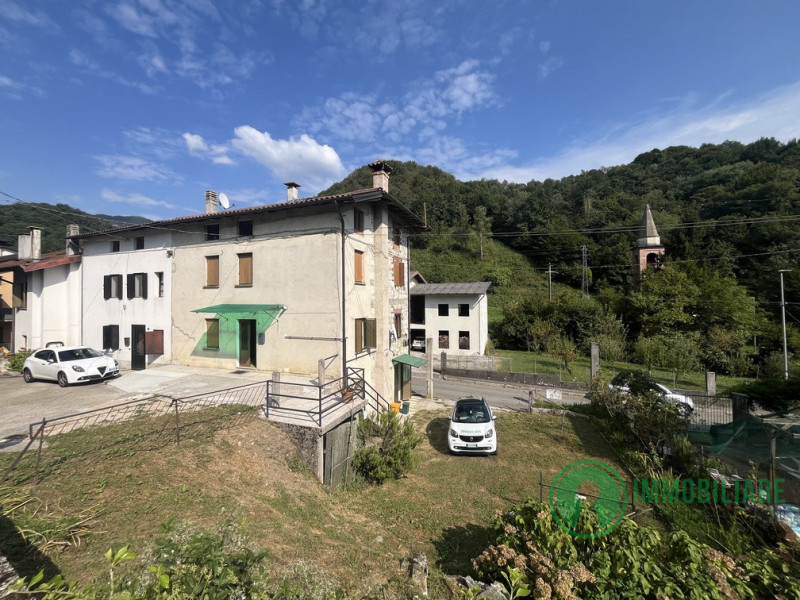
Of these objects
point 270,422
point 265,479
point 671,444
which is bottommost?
point 671,444

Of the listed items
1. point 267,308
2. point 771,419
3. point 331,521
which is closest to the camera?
point 331,521

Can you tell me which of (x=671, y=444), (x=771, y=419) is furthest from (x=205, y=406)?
(x=771, y=419)

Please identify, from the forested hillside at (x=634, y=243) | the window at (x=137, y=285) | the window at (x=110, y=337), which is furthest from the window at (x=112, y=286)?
the forested hillside at (x=634, y=243)

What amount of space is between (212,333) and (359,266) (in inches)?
291

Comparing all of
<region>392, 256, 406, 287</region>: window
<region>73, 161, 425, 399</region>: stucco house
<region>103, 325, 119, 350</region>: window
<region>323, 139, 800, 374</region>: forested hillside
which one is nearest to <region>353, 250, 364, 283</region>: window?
<region>73, 161, 425, 399</region>: stucco house

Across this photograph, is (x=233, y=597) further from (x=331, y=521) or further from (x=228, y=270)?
(x=228, y=270)

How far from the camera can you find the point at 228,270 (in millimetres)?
14922

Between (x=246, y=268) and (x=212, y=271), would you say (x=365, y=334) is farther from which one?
(x=212, y=271)

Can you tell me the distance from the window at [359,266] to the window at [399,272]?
2.36 metres

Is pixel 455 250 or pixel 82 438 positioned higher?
pixel 455 250

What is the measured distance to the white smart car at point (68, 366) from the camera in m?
12.6

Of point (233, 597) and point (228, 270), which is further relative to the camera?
point (228, 270)

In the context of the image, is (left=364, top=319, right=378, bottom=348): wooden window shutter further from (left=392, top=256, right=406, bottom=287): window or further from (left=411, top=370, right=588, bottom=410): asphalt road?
(left=411, top=370, right=588, bottom=410): asphalt road

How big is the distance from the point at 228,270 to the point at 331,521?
1172cm
